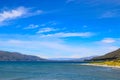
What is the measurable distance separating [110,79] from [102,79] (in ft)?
6.79

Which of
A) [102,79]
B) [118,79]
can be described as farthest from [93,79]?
[118,79]

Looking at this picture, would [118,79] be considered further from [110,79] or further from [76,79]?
[76,79]

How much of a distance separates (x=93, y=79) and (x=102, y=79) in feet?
7.85

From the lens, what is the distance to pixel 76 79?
6731 cm

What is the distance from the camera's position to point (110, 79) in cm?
6669

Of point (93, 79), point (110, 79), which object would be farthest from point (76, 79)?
point (110, 79)

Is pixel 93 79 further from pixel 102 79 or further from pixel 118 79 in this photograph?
pixel 118 79

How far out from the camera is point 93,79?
2603 inches

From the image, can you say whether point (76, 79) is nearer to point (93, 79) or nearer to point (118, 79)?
point (93, 79)

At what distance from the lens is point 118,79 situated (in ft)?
218

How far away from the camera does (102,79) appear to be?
66562 millimetres

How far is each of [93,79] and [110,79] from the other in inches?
175

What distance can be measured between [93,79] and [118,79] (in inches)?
252

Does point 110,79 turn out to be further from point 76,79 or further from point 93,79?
point 76,79
